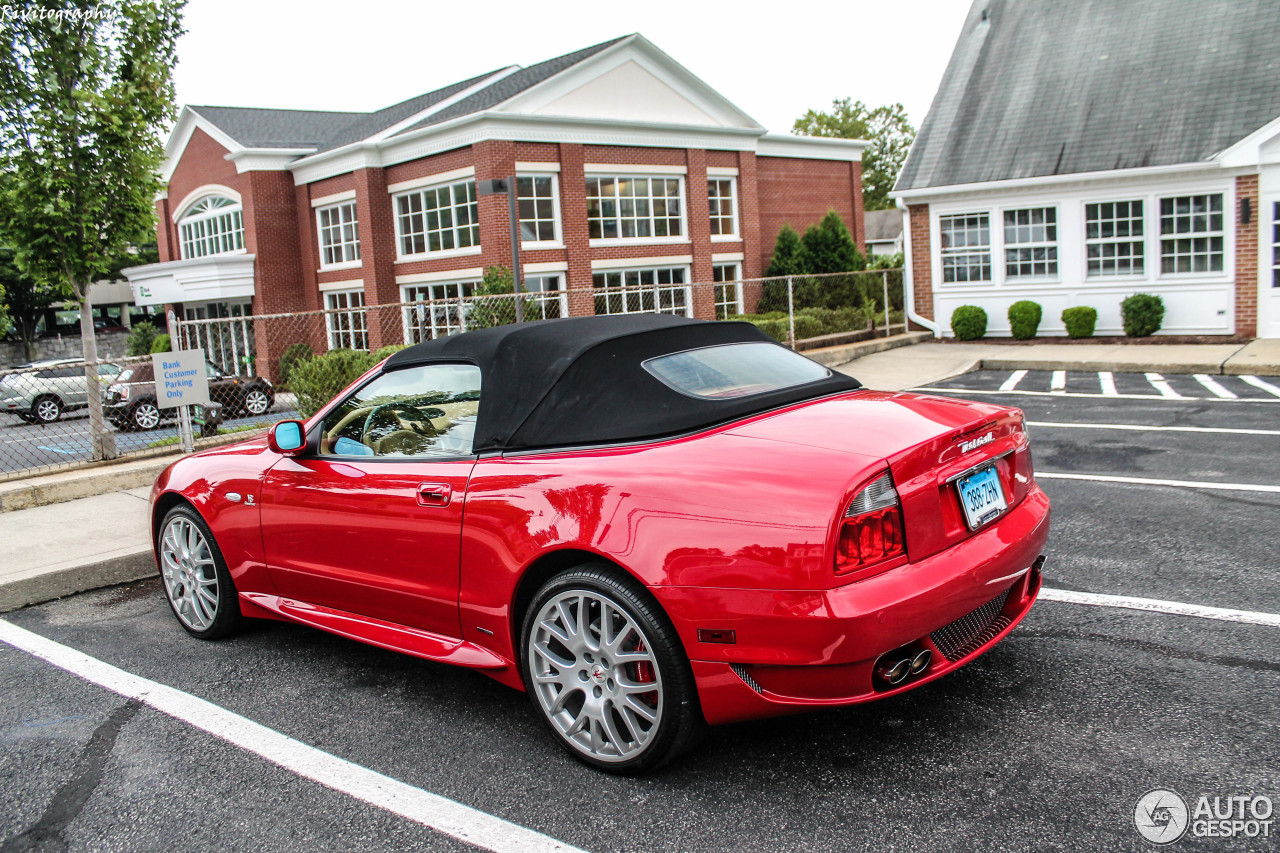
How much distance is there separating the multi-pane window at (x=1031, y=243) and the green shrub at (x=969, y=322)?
1.04m

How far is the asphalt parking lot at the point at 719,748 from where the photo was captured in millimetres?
2959

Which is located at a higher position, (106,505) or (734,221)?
(734,221)

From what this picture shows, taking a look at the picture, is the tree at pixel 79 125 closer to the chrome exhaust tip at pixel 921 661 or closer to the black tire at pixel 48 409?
the chrome exhaust tip at pixel 921 661

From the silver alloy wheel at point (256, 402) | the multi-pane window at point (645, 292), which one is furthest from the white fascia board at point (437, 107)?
the silver alloy wheel at point (256, 402)

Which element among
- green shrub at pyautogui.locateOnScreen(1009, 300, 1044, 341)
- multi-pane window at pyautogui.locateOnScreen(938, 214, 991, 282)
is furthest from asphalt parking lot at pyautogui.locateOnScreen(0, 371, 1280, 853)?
multi-pane window at pyautogui.locateOnScreen(938, 214, 991, 282)

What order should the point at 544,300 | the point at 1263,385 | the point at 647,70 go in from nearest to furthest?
the point at 1263,385, the point at 544,300, the point at 647,70

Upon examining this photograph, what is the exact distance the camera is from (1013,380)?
47.4 feet

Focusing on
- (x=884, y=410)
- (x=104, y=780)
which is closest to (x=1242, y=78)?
(x=884, y=410)

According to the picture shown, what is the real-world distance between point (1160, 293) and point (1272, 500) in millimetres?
13106

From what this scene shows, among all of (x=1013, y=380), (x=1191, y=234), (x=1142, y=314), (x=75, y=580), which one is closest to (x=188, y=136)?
(x=1013, y=380)

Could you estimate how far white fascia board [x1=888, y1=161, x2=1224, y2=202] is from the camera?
55.8ft

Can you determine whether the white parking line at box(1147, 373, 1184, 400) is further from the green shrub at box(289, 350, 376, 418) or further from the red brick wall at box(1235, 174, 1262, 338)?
the green shrub at box(289, 350, 376, 418)

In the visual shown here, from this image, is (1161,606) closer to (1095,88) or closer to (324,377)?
(324,377)

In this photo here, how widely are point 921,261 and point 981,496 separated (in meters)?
18.2
